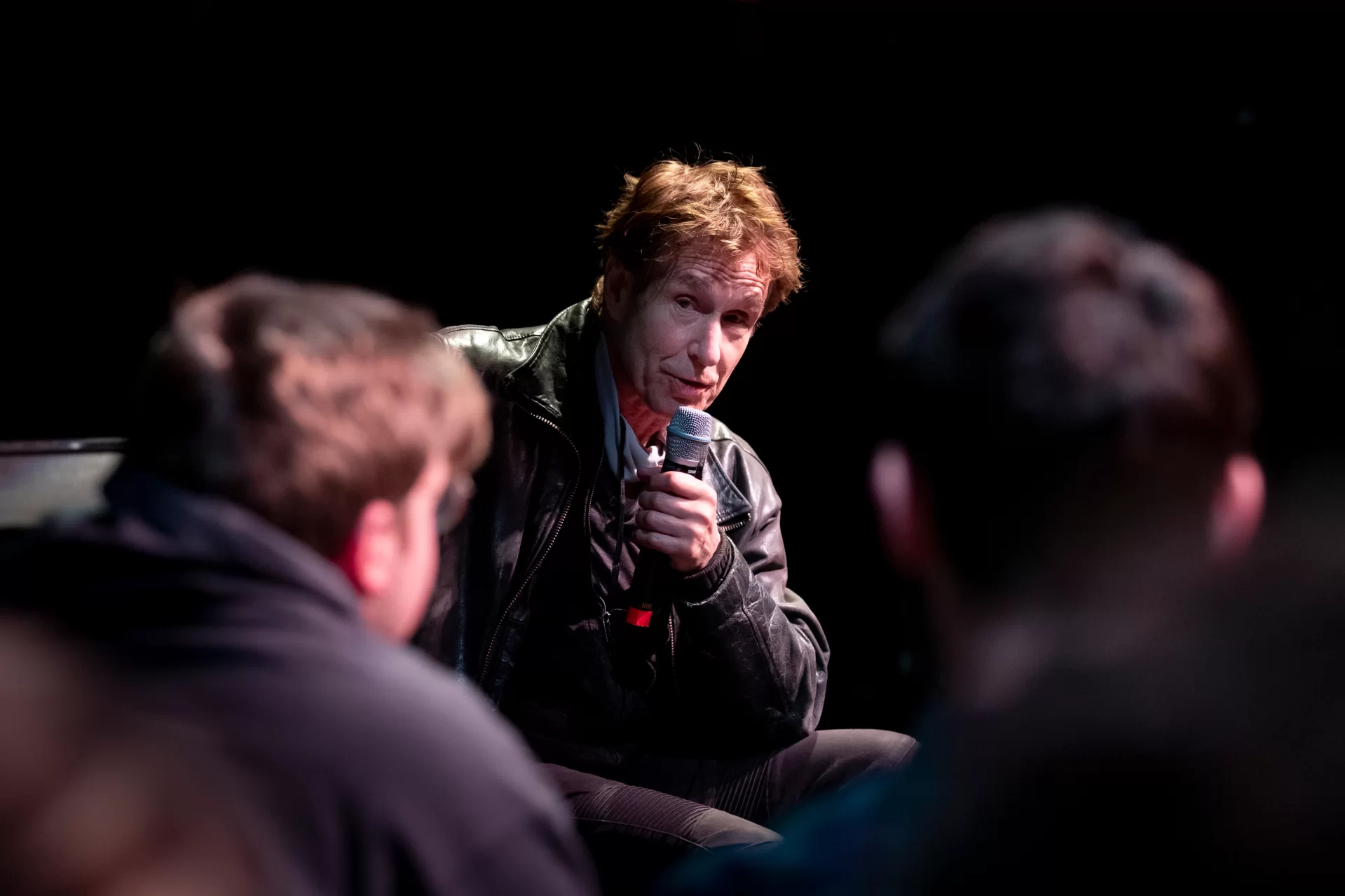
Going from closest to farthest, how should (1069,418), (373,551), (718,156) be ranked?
(1069,418), (373,551), (718,156)

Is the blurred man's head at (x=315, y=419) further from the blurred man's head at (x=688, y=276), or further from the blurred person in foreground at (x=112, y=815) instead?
the blurred man's head at (x=688, y=276)

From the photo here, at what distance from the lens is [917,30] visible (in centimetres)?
300

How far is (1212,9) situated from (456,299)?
204cm

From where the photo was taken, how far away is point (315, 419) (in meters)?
0.99

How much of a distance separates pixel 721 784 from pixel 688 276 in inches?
41.4

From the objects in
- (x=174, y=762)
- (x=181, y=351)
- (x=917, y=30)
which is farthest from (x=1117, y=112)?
(x=174, y=762)

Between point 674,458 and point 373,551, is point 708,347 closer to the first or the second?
point 674,458

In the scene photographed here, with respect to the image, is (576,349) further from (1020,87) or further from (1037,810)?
(1037,810)

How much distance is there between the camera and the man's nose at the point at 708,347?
2.34 metres

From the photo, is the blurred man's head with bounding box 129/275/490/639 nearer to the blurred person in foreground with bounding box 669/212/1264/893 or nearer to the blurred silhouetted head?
the blurred person in foreground with bounding box 669/212/1264/893

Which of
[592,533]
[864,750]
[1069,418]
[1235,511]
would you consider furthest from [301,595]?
[864,750]

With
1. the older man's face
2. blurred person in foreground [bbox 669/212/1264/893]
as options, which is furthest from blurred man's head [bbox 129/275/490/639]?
the older man's face

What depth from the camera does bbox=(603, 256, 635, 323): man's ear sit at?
2441 mm

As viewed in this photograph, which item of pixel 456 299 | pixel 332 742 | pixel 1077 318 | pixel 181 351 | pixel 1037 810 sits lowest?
pixel 456 299
